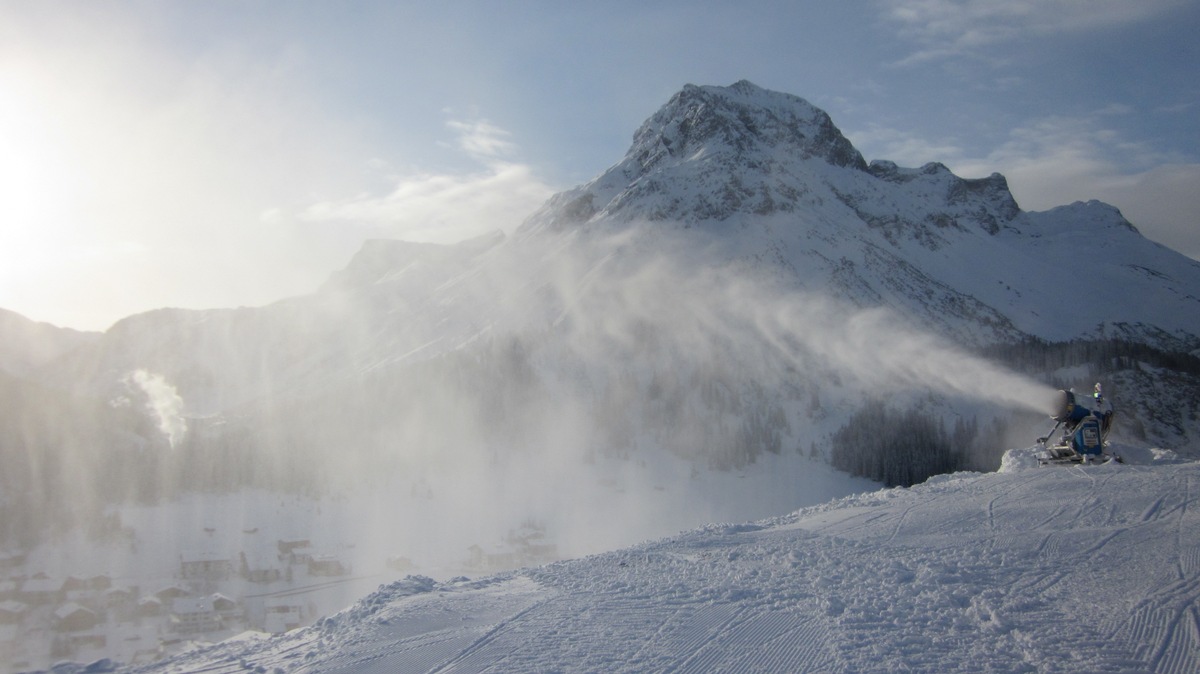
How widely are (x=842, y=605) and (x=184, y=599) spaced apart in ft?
115

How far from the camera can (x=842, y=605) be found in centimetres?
1130

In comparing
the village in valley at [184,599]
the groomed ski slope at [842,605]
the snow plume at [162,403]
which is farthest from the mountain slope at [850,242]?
the groomed ski slope at [842,605]

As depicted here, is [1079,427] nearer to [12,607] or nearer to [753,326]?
[12,607]

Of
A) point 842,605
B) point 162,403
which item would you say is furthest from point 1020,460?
point 162,403

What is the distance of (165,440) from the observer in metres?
64.0

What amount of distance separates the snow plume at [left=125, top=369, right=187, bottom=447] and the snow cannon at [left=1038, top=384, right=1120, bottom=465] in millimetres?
62774

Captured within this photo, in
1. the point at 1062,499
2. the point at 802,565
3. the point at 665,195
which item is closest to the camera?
the point at 802,565

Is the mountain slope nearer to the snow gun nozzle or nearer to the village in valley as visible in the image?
the village in valley

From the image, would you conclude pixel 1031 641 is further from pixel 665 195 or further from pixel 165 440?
pixel 665 195

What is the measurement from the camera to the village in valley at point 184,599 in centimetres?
3059

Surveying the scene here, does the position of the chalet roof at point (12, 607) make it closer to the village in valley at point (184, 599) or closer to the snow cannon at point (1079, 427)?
the village in valley at point (184, 599)

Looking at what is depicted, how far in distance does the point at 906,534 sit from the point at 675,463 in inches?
2644

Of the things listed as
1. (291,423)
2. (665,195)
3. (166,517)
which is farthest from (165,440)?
(665,195)

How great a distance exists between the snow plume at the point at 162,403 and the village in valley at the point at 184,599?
73.5ft
